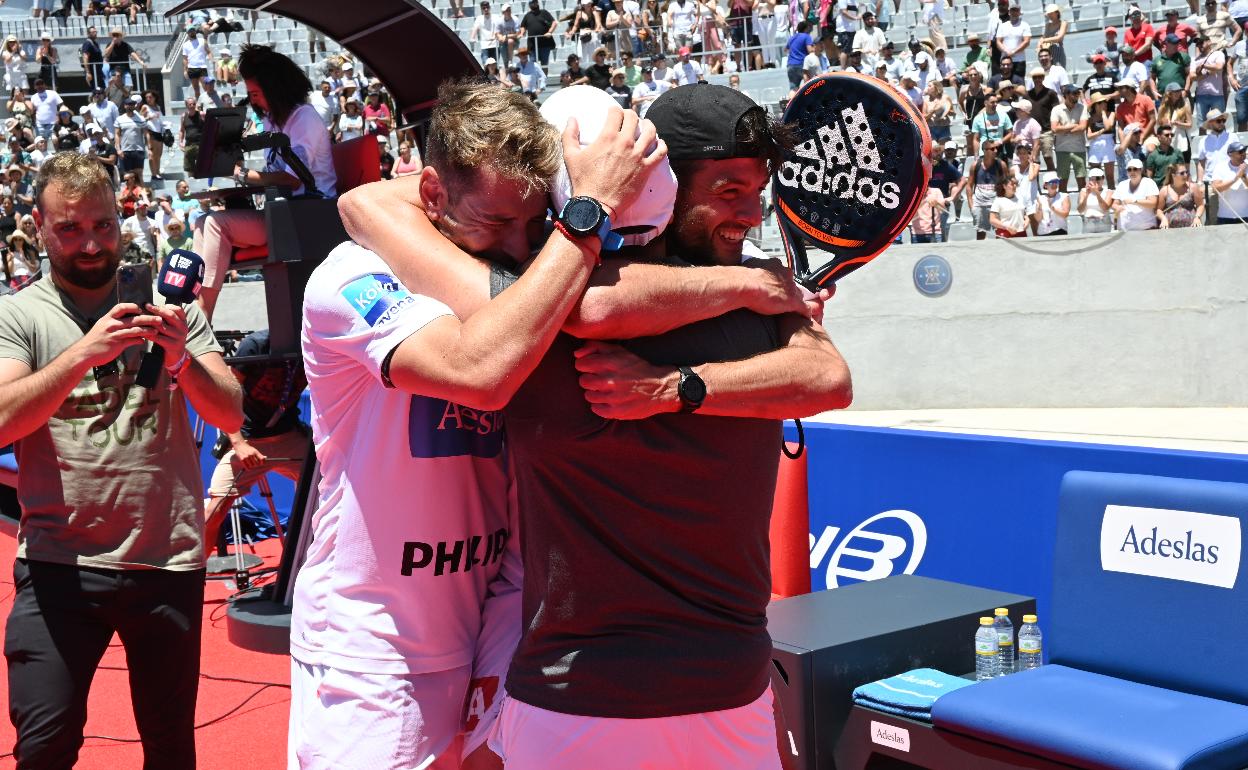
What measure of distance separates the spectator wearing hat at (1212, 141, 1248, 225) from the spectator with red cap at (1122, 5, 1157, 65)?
349 centimetres

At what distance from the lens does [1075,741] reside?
289cm

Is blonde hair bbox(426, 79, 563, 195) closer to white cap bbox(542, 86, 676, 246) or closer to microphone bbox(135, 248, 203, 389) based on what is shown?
white cap bbox(542, 86, 676, 246)

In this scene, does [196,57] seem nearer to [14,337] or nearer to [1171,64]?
[1171,64]

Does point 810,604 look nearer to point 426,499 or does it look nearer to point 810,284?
point 810,284

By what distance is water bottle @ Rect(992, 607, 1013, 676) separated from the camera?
3576 mm

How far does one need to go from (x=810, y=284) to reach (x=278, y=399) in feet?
13.1

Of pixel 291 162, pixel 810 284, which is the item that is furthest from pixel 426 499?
pixel 291 162

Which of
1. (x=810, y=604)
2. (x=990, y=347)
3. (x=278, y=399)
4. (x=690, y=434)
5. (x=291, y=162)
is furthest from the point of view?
(x=990, y=347)

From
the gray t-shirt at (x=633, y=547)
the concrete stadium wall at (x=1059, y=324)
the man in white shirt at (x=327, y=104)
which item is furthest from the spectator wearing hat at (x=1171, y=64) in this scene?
the gray t-shirt at (x=633, y=547)

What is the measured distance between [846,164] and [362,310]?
1.27 m

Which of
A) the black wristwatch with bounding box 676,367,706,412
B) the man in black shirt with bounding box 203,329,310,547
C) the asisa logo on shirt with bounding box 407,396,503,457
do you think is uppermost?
the black wristwatch with bounding box 676,367,706,412

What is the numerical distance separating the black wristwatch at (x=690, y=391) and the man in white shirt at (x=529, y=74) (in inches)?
796

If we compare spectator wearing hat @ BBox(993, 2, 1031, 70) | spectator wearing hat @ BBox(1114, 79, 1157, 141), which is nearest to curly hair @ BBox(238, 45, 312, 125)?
spectator wearing hat @ BBox(1114, 79, 1157, 141)

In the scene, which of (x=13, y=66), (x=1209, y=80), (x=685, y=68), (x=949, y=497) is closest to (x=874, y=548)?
(x=949, y=497)
